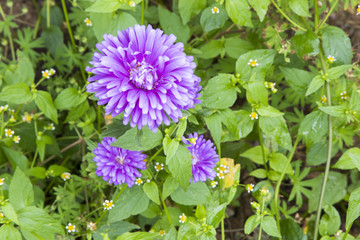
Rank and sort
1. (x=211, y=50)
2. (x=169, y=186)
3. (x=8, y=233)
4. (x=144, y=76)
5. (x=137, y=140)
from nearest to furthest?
(x=144, y=76), (x=137, y=140), (x=8, y=233), (x=169, y=186), (x=211, y=50)

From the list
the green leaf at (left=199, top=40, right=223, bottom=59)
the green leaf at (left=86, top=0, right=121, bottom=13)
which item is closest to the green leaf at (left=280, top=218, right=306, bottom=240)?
the green leaf at (left=199, top=40, right=223, bottom=59)

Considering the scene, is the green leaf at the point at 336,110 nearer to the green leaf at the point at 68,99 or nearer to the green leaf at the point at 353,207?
the green leaf at the point at 353,207

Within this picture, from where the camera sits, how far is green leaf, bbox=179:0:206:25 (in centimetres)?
221

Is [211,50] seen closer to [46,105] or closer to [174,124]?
Result: [174,124]

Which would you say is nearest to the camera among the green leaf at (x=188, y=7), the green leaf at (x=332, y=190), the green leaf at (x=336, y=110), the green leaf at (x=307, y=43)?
the green leaf at (x=336, y=110)

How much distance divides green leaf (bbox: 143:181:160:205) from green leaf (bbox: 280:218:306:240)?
2.98 feet

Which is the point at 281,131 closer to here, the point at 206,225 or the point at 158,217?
the point at 206,225

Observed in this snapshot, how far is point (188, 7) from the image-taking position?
222 centimetres

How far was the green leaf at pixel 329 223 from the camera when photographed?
2152 mm

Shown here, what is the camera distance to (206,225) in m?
1.80

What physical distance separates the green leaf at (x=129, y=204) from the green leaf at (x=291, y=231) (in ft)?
2.99

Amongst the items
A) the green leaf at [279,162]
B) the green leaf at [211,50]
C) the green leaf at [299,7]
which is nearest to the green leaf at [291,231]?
the green leaf at [279,162]

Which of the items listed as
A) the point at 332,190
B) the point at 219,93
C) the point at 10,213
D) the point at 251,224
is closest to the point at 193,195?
the point at 251,224

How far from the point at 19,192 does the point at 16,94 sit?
545mm
